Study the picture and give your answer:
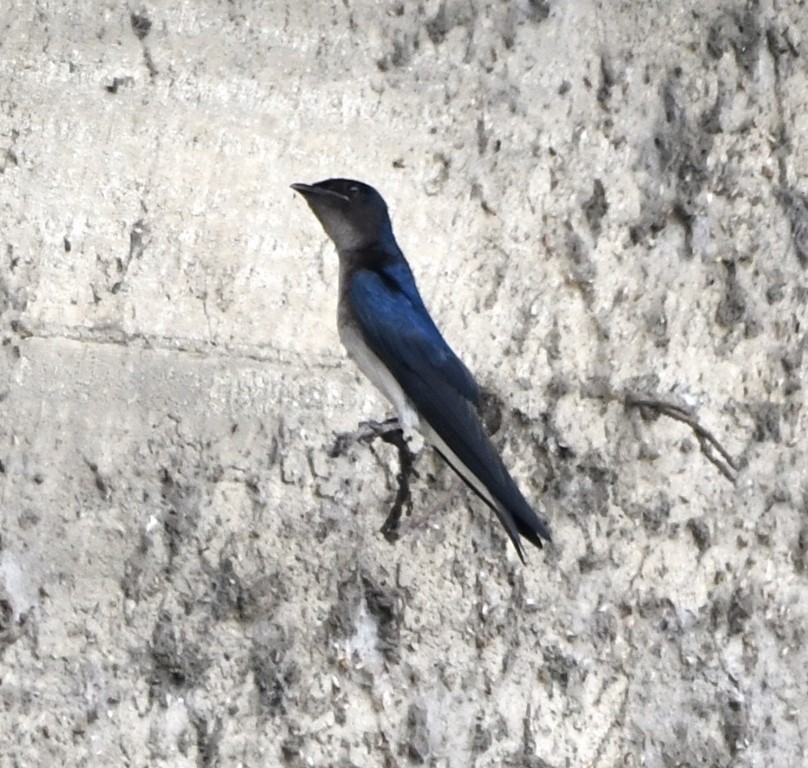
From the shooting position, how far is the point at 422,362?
2.22 metres

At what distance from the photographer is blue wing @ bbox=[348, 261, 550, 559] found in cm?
210

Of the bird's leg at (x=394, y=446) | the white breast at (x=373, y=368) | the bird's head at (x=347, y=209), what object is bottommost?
the bird's leg at (x=394, y=446)

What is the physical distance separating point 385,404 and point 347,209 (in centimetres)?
27

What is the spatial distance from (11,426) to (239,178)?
0.47 meters

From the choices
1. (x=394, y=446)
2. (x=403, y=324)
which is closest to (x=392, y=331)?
(x=403, y=324)

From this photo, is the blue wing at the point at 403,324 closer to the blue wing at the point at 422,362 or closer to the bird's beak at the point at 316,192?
the blue wing at the point at 422,362

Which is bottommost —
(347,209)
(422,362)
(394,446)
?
(394,446)

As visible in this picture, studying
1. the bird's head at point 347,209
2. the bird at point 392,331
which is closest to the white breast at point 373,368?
the bird at point 392,331

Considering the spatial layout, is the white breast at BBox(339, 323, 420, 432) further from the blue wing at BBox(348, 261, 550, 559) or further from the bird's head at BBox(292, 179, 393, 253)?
the bird's head at BBox(292, 179, 393, 253)

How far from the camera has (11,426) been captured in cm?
220

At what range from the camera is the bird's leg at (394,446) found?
2186mm

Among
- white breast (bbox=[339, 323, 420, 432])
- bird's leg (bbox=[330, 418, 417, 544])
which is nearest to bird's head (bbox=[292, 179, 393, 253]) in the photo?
white breast (bbox=[339, 323, 420, 432])

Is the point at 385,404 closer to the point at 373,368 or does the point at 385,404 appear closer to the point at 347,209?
the point at 373,368

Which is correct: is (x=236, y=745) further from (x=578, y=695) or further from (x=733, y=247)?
(x=733, y=247)
